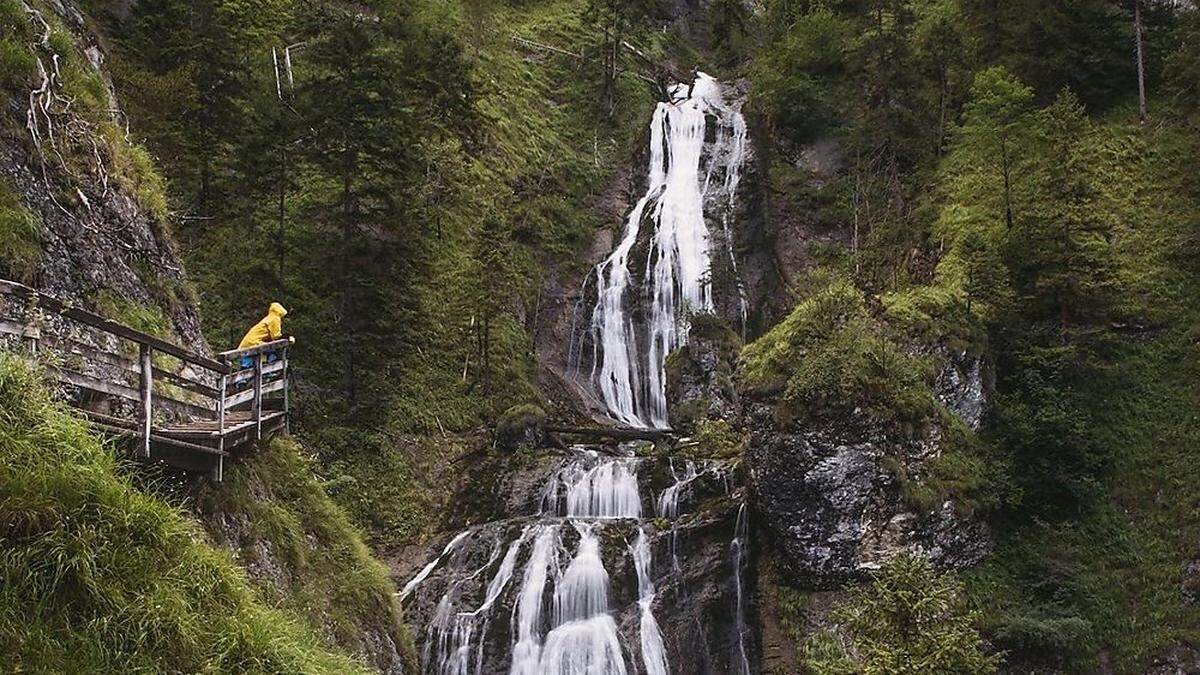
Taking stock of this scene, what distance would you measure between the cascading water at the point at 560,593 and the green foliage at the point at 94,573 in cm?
1091

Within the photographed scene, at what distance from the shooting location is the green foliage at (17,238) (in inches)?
342

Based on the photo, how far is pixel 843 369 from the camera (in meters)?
17.5

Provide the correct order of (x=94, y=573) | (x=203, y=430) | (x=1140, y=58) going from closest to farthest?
(x=94, y=573)
(x=203, y=430)
(x=1140, y=58)

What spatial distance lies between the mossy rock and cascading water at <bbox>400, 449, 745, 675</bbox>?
2991mm

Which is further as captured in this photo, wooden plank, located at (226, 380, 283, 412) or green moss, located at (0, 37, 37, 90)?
green moss, located at (0, 37, 37, 90)

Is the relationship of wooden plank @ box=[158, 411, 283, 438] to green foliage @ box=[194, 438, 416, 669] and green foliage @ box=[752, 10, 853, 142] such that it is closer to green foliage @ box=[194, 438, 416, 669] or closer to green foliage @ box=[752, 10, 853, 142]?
green foliage @ box=[194, 438, 416, 669]

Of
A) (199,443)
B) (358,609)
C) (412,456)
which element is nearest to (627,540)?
(412,456)

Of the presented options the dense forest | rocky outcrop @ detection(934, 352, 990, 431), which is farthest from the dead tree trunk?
rocky outcrop @ detection(934, 352, 990, 431)

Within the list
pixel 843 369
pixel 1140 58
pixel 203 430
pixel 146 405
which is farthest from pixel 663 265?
pixel 146 405

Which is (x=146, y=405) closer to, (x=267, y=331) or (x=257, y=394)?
(x=257, y=394)

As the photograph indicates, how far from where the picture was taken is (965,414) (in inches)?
743

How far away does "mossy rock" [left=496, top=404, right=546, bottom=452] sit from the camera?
21.7 metres

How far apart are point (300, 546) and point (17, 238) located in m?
4.76

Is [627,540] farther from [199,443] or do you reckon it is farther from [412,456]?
[199,443]
